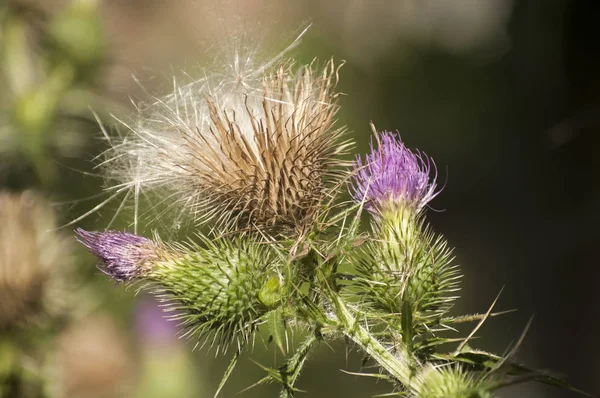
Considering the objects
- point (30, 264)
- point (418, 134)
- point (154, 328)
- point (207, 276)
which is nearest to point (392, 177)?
point (207, 276)

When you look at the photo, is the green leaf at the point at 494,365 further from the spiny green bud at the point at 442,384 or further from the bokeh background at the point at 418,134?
the bokeh background at the point at 418,134

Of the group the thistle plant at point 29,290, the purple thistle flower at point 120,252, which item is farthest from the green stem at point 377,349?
the thistle plant at point 29,290

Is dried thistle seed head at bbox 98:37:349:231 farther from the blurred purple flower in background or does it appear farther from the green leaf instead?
the blurred purple flower in background

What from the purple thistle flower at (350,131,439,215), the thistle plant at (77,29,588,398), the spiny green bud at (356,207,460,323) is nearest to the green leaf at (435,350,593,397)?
the thistle plant at (77,29,588,398)

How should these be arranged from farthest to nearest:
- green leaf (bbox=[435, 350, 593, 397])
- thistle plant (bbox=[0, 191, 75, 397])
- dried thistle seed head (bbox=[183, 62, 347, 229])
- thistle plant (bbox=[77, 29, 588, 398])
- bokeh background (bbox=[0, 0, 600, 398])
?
bokeh background (bbox=[0, 0, 600, 398]) → thistle plant (bbox=[0, 191, 75, 397]) → dried thistle seed head (bbox=[183, 62, 347, 229]) → thistle plant (bbox=[77, 29, 588, 398]) → green leaf (bbox=[435, 350, 593, 397])

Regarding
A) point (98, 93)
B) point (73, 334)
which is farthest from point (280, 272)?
point (73, 334)

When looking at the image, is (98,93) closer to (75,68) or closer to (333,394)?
(75,68)

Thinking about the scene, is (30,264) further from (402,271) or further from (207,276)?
(402,271)
